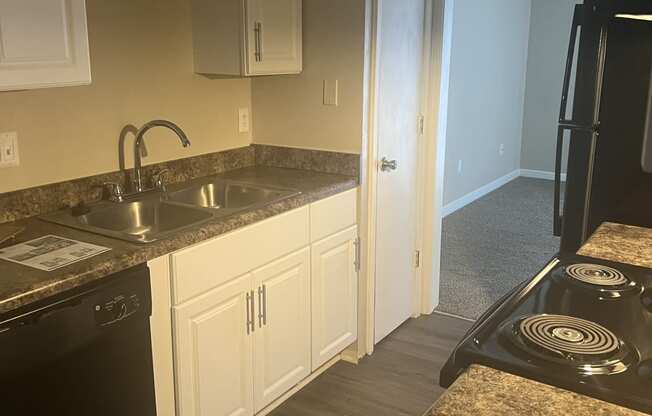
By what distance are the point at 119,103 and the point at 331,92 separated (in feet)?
3.12

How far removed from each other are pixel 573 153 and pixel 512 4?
190 inches

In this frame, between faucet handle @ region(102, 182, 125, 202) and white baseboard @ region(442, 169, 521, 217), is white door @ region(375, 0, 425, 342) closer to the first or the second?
faucet handle @ region(102, 182, 125, 202)

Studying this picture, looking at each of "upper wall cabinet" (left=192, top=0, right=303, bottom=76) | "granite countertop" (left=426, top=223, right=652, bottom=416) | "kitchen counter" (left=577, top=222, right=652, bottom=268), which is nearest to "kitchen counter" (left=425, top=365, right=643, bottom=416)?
"granite countertop" (left=426, top=223, right=652, bottom=416)

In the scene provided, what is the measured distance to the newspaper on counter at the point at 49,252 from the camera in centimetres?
187

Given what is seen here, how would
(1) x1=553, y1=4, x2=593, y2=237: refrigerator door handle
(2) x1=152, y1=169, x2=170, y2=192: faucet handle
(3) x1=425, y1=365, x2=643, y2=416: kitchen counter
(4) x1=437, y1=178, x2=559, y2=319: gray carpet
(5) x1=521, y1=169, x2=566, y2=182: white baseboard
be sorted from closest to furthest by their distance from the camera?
(3) x1=425, y1=365, x2=643, y2=416: kitchen counter
(1) x1=553, y1=4, x2=593, y2=237: refrigerator door handle
(2) x1=152, y1=169, x2=170, y2=192: faucet handle
(4) x1=437, y1=178, x2=559, y2=319: gray carpet
(5) x1=521, y1=169, x2=566, y2=182: white baseboard

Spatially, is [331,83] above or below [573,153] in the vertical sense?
above

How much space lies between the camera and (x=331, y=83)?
3070 millimetres

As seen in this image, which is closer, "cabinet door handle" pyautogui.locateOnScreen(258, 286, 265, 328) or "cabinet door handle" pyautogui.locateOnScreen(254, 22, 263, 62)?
"cabinet door handle" pyautogui.locateOnScreen(258, 286, 265, 328)

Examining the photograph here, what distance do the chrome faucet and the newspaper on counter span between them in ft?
1.99

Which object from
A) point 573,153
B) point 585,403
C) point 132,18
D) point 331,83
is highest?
point 132,18

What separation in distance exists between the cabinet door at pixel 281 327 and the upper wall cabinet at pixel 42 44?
98 centimetres

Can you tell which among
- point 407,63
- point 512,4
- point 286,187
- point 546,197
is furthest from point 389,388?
point 512,4

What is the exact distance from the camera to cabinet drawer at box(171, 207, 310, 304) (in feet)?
7.22

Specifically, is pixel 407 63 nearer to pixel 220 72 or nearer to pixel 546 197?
pixel 220 72
